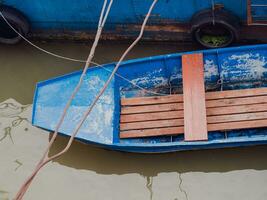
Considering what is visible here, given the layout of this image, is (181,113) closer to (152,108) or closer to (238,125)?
(152,108)

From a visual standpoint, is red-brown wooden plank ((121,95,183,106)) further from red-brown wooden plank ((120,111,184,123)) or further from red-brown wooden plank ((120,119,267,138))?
red-brown wooden plank ((120,119,267,138))

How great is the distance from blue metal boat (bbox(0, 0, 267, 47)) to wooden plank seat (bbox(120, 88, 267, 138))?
1.04m

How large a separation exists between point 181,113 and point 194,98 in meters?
0.29

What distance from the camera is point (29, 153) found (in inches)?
281

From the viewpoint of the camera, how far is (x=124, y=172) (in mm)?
6879

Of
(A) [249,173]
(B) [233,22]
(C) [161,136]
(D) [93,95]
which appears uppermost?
(B) [233,22]

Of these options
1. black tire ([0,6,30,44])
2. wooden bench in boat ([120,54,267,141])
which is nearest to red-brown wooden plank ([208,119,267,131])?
wooden bench in boat ([120,54,267,141])

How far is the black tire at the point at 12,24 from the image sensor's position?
7.52m

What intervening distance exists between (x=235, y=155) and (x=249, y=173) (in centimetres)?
32

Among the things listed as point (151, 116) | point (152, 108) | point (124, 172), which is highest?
point (152, 108)

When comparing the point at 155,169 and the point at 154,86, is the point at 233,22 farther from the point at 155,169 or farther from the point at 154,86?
the point at 155,169

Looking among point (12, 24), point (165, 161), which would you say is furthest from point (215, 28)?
point (12, 24)

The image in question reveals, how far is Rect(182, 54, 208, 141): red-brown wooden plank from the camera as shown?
255 inches

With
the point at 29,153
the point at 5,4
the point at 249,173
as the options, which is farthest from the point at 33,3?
the point at 249,173
